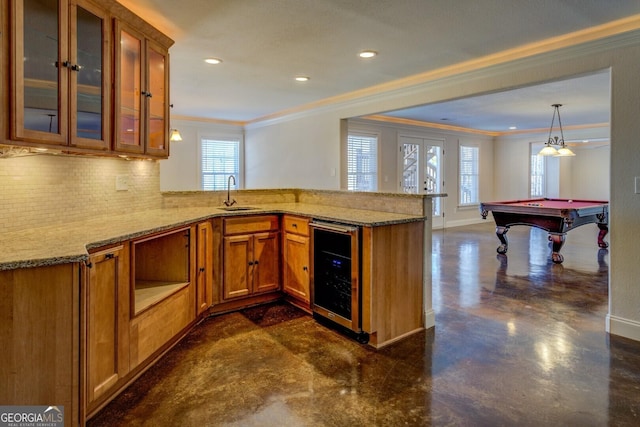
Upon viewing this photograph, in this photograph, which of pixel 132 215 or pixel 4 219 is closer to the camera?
pixel 4 219

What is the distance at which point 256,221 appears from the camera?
140 inches

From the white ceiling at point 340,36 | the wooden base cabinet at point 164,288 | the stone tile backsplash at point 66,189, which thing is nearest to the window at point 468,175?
the white ceiling at point 340,36

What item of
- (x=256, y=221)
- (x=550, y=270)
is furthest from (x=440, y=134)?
(x=256, y=221)

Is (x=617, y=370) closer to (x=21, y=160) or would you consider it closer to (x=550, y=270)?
(x=550, y=270)

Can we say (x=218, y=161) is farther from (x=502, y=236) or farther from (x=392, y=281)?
(x=392, y=281)

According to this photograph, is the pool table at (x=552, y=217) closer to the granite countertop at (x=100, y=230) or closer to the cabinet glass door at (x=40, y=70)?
the granite countertop at (x=100, y=230)

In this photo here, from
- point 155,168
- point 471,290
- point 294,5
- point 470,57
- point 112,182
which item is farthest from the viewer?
point 471,290

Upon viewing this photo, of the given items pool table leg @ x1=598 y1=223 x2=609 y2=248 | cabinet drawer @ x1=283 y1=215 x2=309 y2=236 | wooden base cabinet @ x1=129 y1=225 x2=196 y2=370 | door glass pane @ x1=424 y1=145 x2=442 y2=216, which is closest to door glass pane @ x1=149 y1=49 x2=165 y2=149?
wooden base cabinet @ x1=129 y1=225 x2=196 y2=370

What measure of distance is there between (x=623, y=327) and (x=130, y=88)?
13.1ft

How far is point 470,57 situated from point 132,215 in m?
3.38

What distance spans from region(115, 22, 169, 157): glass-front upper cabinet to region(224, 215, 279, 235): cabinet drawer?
0.79 m

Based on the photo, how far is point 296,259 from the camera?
3.55 metres

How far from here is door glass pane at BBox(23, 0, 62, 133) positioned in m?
1.85

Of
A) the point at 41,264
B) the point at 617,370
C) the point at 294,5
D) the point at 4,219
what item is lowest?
the point at 617,370
